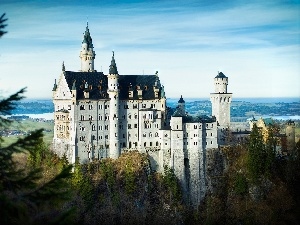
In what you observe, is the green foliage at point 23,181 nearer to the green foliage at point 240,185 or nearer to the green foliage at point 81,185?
the green foliage at point 81,185

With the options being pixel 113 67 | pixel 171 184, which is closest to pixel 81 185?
pixel 171 184

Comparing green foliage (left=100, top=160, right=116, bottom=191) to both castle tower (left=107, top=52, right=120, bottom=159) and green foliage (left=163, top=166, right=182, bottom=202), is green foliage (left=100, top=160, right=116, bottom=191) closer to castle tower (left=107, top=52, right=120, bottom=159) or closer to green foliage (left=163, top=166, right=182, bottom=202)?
castle tower (left=107, top=52, right=120, bottom=159)

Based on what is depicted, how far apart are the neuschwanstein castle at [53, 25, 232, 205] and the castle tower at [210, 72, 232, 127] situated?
3.93 meters

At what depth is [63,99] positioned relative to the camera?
4238 cm

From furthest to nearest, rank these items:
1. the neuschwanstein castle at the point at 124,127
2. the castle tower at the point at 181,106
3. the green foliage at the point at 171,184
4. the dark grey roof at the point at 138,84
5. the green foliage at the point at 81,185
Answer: the dark grey roof at the point at 138,84 → the castle tower at the point at 181,106 → the neuschwanstein castle at the point at 124,127 → the green foliage at the point at 171,184 → the green foliage at the point at 81,185

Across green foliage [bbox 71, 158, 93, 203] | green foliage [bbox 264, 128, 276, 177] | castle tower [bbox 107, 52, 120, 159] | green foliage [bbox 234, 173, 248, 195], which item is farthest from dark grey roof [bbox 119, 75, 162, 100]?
green foliage [bbox 264, 128, 276, 177]

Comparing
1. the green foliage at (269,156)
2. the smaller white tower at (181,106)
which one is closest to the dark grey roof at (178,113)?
the smaller white tower at (181,106)

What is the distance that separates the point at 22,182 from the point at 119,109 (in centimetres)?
3456

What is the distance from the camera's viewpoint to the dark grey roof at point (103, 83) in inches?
1628

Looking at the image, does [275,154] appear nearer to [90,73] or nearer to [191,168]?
[191,168]

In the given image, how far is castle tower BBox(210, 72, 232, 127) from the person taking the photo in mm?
46656

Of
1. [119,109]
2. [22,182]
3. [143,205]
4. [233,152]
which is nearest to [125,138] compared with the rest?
[119,109]

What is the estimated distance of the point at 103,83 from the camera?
4262 cm

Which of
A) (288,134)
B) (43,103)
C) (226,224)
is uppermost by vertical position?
(43,103)
